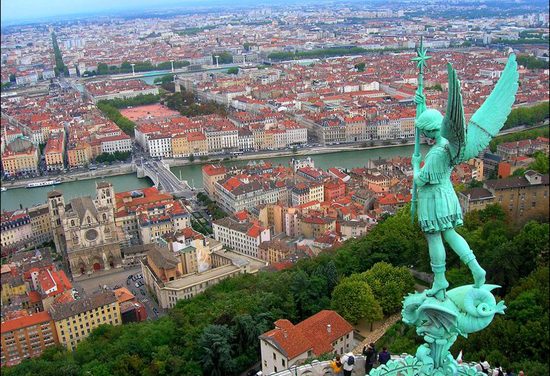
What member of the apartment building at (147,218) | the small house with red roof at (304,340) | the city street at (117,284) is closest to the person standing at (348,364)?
the small house with red roof at (304,340)

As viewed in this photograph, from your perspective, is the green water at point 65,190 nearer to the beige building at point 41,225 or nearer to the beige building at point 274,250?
the beige building at point 41,225

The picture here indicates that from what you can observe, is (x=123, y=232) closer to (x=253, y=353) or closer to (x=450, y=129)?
(x=253, y=353)

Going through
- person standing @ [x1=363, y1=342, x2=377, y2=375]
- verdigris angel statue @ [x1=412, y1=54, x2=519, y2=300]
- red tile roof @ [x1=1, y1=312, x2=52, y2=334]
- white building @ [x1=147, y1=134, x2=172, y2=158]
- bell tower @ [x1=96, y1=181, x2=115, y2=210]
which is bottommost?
white building @ [x1=147, y1=134, x2=172, y2=158]

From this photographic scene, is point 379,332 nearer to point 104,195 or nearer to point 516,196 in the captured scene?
point 516,196

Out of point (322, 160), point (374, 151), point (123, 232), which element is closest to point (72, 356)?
point (123, 232)

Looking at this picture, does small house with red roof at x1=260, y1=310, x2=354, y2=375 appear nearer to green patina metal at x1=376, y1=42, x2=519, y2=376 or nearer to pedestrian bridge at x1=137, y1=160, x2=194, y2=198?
green patina metal at x1=376, y1=42, x2=519, y2=376

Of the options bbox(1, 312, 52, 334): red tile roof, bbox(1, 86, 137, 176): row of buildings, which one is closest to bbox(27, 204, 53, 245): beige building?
bbox(1, 312, 52, 334): red tile roof
